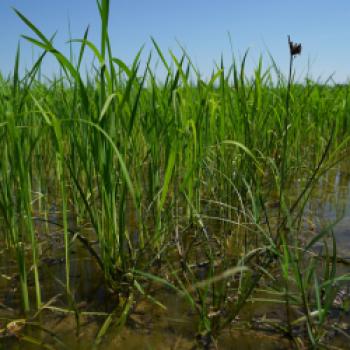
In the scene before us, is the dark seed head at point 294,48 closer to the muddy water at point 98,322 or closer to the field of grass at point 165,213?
the field of grass at point 165,213

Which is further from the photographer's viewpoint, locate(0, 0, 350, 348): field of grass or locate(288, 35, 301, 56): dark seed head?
locate(0, 0, 350, 348): field of grass

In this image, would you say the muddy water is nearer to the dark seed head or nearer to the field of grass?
the field of grass

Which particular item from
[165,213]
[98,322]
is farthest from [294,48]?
[98,322]

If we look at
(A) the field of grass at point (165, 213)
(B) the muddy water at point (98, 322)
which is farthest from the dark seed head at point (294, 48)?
(B) the muddy water at point (98, 322)

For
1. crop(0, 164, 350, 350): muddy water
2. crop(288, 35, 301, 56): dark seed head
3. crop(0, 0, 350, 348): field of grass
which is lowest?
crop(0, 164, 350, 350): muddy water

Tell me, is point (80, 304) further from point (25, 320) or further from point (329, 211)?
point (329, 211)

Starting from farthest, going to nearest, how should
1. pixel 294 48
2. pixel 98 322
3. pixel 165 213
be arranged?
pixel 165 213 < pixel 98 322 < pixel 294 48

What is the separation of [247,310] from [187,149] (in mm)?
510

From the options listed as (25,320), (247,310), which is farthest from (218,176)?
(25,320)

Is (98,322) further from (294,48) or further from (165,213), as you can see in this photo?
(294,48)

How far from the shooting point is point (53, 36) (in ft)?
3.99

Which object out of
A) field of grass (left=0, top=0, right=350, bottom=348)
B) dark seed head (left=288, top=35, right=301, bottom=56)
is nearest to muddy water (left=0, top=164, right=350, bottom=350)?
field of grass (left=0, top=0, right=350, bottom=348)

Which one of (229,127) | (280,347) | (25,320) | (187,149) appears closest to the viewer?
(280,347)

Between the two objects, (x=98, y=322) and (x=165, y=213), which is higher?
(x=165, y=213)
